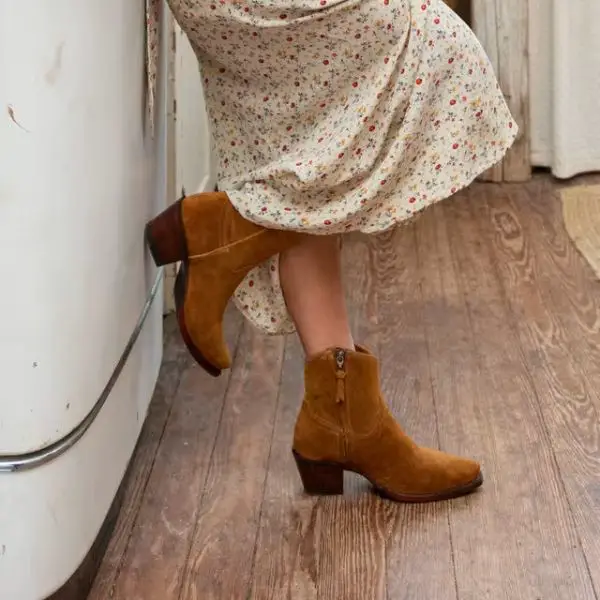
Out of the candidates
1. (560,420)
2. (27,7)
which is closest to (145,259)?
A: (27,7)

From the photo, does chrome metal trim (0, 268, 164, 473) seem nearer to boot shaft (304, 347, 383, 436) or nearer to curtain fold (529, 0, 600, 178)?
boot shaft (304, 347, 383, 436)

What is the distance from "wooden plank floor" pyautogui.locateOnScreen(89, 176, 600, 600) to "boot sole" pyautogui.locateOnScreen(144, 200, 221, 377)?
0.20m

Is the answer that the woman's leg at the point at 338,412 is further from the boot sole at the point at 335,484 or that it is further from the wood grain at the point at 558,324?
the wood grain at the point at 558,324

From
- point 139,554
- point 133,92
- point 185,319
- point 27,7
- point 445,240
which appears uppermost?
point 27,7

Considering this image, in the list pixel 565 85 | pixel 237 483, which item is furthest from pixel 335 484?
pixel 565 85

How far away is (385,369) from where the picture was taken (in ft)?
5.35

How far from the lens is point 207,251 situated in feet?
3.86

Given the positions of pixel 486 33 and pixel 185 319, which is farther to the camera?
pixel 486 33

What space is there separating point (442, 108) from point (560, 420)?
1.78ft

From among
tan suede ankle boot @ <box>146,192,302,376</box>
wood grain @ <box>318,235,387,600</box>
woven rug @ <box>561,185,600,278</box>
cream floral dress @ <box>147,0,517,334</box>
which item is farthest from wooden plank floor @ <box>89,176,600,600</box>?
cream floral dress @ <box>147,0,517,334</box>

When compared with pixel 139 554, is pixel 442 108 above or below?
above

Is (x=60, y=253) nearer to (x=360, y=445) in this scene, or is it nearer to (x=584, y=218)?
(x=360, y=445)

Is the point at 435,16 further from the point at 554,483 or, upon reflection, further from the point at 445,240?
the point at 445,240

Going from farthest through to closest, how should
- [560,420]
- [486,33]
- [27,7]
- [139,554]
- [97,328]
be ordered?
[486,33], [560,420], [139,554], [97,328], [27,7]
